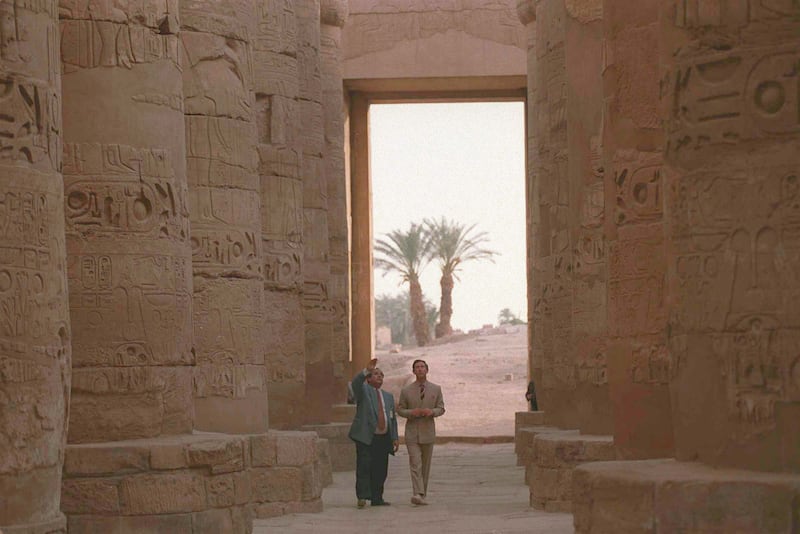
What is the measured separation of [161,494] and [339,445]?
381 inches

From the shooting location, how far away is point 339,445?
1939cm

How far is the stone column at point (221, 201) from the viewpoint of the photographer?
40.9 feet

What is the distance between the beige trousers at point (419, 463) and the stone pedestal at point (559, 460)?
107 cm

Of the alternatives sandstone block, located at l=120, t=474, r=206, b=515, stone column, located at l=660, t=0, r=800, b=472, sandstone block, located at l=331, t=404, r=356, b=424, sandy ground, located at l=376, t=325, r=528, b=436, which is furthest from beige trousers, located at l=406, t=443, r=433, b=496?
sandy ground, located at l=376, t=325, r=528, b=436

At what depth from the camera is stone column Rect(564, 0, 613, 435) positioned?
12.7 m

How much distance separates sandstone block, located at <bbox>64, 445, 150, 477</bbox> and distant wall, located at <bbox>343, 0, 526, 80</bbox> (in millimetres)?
16386

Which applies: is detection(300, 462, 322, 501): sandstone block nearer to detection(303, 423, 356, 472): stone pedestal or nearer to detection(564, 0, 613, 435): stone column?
detection(564, 0, 613, 435): stone column

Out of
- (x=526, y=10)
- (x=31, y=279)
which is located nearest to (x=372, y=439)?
(x=31, y=279)

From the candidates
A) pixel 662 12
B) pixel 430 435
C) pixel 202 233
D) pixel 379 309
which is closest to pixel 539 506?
pixel 430 435

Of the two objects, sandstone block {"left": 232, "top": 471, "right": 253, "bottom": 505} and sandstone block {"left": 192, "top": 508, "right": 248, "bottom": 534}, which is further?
sandstone block {"left": 232, "top": 471, "right": 253, "bottom": 505}

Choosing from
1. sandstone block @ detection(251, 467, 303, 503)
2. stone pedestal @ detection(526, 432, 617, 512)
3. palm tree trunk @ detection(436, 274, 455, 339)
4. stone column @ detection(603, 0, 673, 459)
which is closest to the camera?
stone column @ detection(603, 0, 673, 459)

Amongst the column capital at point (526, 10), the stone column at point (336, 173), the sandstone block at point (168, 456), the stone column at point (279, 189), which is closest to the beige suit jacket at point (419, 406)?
the stone column at point (279, 189)

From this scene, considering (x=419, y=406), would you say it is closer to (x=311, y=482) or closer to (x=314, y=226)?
(x=311, y=482)

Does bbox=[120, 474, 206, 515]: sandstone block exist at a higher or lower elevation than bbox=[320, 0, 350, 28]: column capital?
lower
